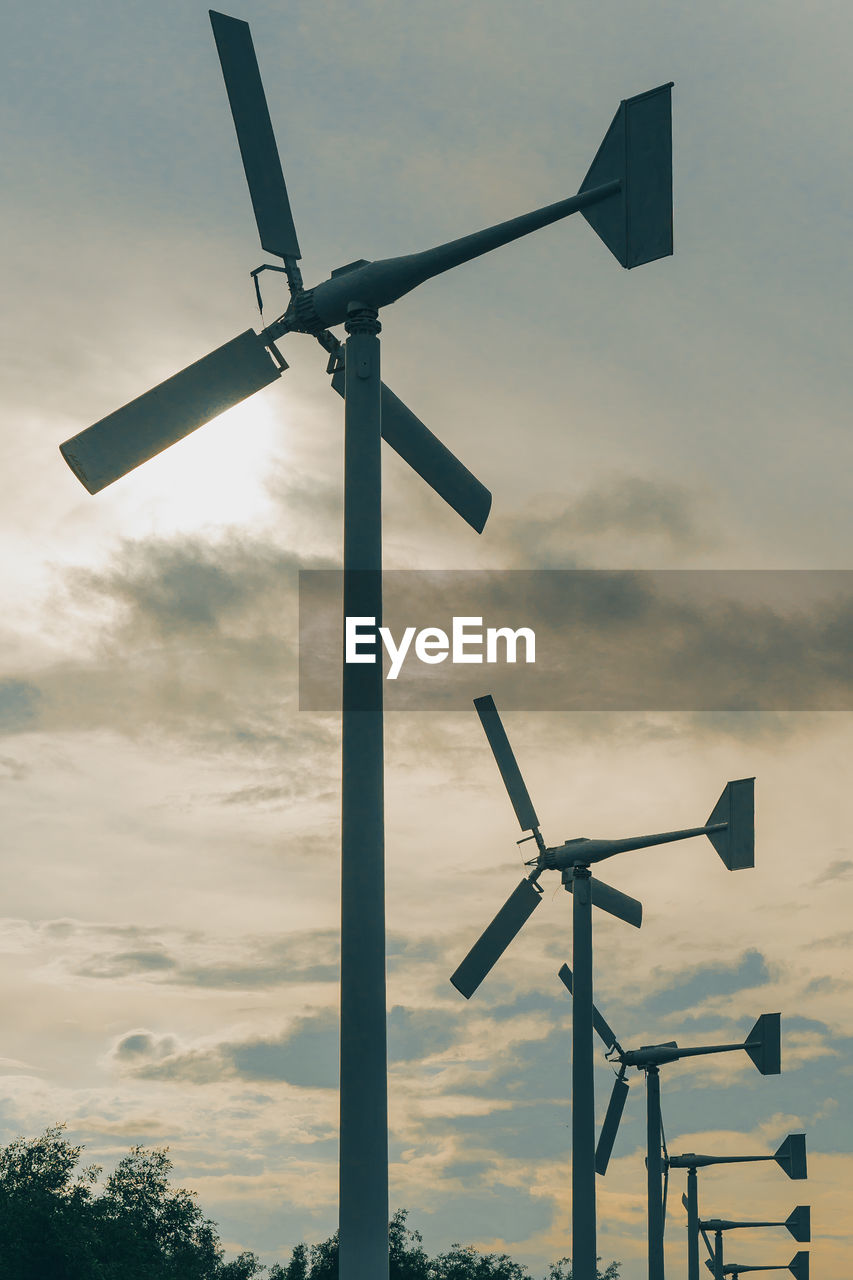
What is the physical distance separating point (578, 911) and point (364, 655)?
20.9m

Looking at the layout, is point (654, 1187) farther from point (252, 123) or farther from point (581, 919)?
point (252, 123)

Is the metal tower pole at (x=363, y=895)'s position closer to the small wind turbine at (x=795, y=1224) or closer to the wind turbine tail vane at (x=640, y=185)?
the wind turbine tail vane at (x=640, y=185)

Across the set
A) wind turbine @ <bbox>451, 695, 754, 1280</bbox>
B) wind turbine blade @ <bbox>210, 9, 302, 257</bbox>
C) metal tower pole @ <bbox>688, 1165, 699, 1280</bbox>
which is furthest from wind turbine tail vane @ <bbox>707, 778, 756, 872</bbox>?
metal tower pole @ <bbox>688, 1165, 699, 1280</bbox>

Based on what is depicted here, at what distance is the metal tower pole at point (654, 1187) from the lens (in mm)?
44969

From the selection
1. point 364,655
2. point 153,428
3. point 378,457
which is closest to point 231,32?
point 153,428

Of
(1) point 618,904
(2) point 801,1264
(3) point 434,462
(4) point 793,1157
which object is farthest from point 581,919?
(2) point 801,1264

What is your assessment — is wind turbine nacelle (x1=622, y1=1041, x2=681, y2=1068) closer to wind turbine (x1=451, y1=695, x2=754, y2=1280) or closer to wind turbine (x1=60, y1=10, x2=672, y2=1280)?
wind turbine (x1=451, y1=695, x2=754, y2=1280)

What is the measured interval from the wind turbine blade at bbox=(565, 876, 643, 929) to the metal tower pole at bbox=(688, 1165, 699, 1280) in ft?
98.4

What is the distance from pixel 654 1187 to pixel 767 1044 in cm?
547

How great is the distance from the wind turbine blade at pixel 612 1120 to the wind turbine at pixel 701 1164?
→ 38.7 ft

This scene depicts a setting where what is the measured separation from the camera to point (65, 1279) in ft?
242

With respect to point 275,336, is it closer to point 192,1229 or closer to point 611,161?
point 611,161

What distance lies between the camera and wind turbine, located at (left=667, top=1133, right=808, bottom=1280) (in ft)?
202

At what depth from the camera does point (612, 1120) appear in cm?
5316
